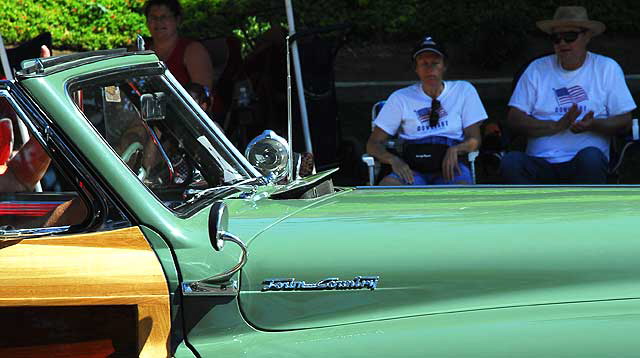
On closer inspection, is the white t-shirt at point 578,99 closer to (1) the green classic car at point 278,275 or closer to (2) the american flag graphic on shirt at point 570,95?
(2) the american flag graphic on shirt at point 570,95

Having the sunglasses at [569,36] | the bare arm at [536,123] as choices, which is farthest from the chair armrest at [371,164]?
the sunglasses at [569,36]

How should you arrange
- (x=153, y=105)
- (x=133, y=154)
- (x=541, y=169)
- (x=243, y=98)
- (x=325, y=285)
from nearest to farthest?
(x=325, y=285), (x=133, y=154), (x=153, y=105), (x=541, y=169), (x=243, y=98)

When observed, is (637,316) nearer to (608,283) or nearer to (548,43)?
(608,283)

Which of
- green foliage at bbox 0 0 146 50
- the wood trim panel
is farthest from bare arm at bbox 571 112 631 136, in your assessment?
green foliage at bbox 0 0 146 50

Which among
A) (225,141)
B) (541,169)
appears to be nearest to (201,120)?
(225,141)

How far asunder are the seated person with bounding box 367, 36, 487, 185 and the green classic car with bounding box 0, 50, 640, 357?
126 inches

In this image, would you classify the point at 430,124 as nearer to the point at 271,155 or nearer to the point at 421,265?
the point at 271,155

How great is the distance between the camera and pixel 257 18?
434 inches

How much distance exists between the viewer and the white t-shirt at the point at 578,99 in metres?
6.58

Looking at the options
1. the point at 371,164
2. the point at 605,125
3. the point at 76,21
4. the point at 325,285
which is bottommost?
the point at 371,164

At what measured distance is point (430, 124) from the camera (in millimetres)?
6590

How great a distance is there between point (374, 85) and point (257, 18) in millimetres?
1460

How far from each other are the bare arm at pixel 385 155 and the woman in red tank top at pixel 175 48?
49.3 inches

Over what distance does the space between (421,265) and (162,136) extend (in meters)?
1.34
